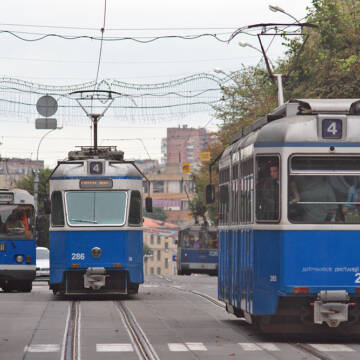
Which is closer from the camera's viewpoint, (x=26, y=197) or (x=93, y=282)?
(x=93, y=282)

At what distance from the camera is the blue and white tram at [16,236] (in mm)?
31797

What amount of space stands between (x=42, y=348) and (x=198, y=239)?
4676cm

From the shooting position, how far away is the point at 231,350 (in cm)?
1502

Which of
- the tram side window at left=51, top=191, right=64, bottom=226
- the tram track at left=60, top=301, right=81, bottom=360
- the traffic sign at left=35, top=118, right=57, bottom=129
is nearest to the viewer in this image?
the tram track at left=60, top=301, right=81, bottom=360

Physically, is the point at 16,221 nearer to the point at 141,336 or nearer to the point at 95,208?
the point at 95,208

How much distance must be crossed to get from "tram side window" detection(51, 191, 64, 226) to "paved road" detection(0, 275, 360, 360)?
2.10 metres

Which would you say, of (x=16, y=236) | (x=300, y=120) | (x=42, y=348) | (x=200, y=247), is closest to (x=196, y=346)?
(x=42, y=348)

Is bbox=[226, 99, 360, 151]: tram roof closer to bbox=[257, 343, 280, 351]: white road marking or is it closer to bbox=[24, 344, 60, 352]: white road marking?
bbox=[257, 343, 280, 351]: white road marking

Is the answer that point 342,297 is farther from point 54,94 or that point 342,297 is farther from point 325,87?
point 325,87

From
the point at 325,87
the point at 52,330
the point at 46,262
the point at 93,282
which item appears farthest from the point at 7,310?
the point at 46,262

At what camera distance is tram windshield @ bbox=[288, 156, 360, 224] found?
15.6 metres

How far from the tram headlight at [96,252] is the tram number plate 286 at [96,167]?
1.66 metres

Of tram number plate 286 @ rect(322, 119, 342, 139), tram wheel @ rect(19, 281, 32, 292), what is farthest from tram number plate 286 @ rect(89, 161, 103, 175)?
tram number plate 286 @ rect(322, 119, 342, 139)

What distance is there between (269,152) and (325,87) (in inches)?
1048
